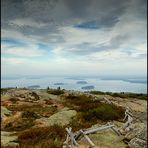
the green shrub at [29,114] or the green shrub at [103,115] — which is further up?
the green shrub at [103,115]

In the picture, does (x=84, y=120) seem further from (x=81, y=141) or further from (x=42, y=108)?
(x=42, y=108)

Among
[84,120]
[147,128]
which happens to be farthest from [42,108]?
[147,128]

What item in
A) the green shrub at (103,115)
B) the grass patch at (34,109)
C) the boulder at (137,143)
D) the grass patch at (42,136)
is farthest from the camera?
the grass patch at (34,109)

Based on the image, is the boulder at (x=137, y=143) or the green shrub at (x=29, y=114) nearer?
the boulder at (x=137, y=143)

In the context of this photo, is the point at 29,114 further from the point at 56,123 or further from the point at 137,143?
the point at 137,143

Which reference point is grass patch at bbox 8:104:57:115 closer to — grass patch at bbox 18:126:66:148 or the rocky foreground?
the rocky foreground

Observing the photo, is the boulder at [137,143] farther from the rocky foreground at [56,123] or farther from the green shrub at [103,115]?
the green shrub at [103,115]

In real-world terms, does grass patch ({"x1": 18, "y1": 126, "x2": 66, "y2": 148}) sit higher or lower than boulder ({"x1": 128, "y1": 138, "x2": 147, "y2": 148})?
lower

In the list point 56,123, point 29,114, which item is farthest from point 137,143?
point 29,114

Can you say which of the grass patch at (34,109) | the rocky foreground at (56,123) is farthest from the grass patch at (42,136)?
the grass patch at (34,109)

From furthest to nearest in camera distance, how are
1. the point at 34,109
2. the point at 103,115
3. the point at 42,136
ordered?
the point at 34,109, the point at 103,115, the point at 42,136

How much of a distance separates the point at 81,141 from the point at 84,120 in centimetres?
691

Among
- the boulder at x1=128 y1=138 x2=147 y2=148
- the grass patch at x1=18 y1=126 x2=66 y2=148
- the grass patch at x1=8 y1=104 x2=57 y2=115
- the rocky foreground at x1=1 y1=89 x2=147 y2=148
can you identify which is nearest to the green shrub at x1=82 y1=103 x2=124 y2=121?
the rocky foreground at x1=1 y1=89 x2=147 y2=148

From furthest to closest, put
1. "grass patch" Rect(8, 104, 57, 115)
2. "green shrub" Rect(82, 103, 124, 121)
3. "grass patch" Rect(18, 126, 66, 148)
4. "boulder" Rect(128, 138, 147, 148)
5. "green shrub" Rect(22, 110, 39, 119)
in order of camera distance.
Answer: "grass patch" Rect(8, 104, 57, 115) < "green shrub" Rect(22, 110, 39, 119) < "green shrub" Rect(82, 103, 124, 121) < "grass patch" Rect(18, 126, 66, 148) < "boulder" Rect(128, 138, 147, 148)
